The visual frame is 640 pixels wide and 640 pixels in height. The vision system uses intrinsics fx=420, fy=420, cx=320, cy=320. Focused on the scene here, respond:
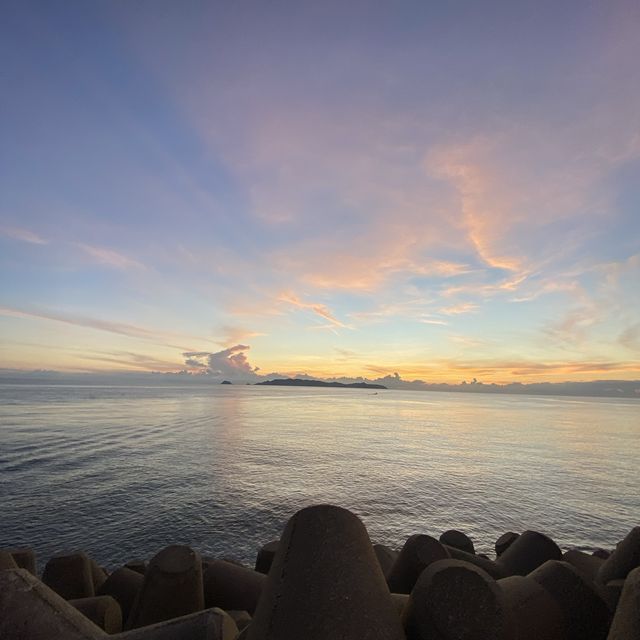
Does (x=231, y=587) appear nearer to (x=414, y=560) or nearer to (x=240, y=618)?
(x=240, y=618)

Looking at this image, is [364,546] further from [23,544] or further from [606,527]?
[606,527]

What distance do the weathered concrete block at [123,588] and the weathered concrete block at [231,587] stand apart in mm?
1126

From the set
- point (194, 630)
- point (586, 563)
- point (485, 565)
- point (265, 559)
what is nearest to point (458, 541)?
point (485, 565)

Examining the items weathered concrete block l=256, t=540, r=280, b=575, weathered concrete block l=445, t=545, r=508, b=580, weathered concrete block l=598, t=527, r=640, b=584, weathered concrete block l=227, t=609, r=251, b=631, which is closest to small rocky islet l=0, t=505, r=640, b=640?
weathered concrete block l=598, t=527, r=640, b=584

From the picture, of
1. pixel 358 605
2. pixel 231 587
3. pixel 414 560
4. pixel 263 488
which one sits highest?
pixel 358 605

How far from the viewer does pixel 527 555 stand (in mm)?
7129

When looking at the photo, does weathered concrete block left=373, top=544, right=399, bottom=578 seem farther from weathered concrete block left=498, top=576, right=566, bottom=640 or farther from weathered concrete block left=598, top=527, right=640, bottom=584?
weathered concrete block left=498, top=576, right=566, bottom=640

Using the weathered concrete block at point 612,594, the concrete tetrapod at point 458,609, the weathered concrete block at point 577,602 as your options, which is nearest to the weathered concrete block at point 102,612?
the concrete tetrapod at point 458,609

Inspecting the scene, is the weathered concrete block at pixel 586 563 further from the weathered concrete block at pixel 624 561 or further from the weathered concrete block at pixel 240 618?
the weathered concrete block at pixel 240 618

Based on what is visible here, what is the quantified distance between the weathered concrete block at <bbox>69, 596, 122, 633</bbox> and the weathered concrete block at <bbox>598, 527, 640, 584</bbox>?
6353 millimetres

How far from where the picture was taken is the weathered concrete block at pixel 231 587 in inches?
232

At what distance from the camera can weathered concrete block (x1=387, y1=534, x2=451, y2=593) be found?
18.7 ft

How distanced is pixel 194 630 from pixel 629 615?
3.33 metres

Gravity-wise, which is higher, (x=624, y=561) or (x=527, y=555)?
(x=624, y=561)
